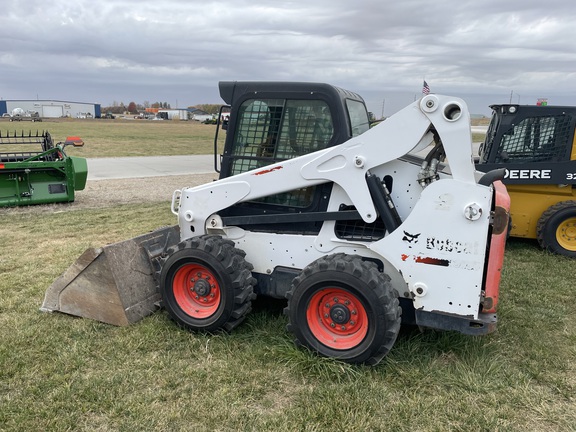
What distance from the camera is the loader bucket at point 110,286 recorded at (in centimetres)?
418

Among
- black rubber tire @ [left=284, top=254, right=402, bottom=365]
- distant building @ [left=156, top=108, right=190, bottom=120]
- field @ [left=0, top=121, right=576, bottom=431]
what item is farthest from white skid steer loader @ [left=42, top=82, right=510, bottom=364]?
distant building @ [left=156, top=108, right=190, bottom=120]

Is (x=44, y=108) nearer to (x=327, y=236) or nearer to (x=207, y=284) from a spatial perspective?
(x=207, y=284)

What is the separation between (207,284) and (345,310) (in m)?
1.22

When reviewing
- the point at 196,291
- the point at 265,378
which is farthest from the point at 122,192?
the point at 265,378

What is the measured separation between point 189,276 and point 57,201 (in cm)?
676

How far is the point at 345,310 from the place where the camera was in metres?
→ 3.60

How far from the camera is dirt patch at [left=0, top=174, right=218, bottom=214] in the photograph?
9648mm

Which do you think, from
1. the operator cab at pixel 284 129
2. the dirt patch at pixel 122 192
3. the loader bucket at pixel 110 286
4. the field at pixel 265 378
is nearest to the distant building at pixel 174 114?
the dirt patch at pixel 122 192

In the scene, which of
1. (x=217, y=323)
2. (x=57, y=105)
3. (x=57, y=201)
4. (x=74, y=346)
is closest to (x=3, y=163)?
(x=57, y=201)

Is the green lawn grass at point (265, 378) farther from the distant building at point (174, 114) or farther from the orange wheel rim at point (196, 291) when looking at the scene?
the distant building at point (174, 114)

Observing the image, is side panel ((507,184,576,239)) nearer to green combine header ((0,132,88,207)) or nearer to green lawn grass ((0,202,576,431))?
green lawn grass ((0,202,576,431))

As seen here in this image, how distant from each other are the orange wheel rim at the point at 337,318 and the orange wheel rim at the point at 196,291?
34.6 inches

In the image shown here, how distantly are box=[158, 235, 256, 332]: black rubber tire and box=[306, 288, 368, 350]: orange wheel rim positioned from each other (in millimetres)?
622

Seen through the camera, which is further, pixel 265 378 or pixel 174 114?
pixel 174 114
